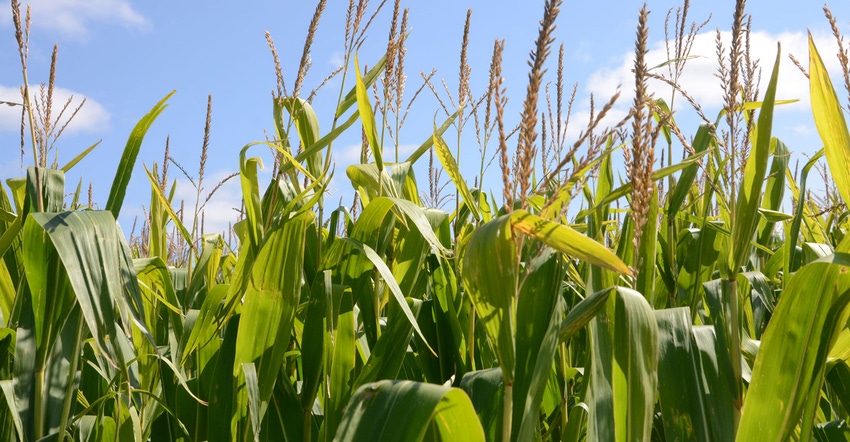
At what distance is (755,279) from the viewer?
1.61 m

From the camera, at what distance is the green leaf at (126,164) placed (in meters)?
1.26

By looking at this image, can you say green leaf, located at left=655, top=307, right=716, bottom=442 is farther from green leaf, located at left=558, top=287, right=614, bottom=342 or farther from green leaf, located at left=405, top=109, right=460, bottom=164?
green leaf, located at left=405, top=109, right=460, bottom=164

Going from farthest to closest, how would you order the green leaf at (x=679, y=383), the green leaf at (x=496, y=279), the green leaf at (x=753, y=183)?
the green leaf at (x=679, y=383) → the green leaf at (x=753, y=183) → the green leaf at (x=496, y=279)

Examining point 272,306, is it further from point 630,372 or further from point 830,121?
point 830,121

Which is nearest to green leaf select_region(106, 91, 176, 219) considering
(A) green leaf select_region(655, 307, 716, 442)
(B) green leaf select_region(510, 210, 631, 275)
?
(B) green leaf select_region(510, 210, 631, 275)

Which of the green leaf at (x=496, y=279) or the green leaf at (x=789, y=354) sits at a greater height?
the green leaf at (x=496, y=279)

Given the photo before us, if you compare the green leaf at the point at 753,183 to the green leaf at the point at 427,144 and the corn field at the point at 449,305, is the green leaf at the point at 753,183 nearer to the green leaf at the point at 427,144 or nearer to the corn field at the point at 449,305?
the corn field at the point at 449,305

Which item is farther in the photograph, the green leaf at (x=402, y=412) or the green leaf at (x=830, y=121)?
the green leaf at (x=830, y=121)

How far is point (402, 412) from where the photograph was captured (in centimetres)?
79

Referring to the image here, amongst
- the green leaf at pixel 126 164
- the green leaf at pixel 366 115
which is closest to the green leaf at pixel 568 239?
the green leaf at pixel 366 115

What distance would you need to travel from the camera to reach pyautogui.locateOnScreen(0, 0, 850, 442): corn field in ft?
2.76

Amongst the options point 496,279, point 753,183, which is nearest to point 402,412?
point 496,279

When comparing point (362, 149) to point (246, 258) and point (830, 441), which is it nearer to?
point (246, 258)

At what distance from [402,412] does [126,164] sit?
2.61 feet
